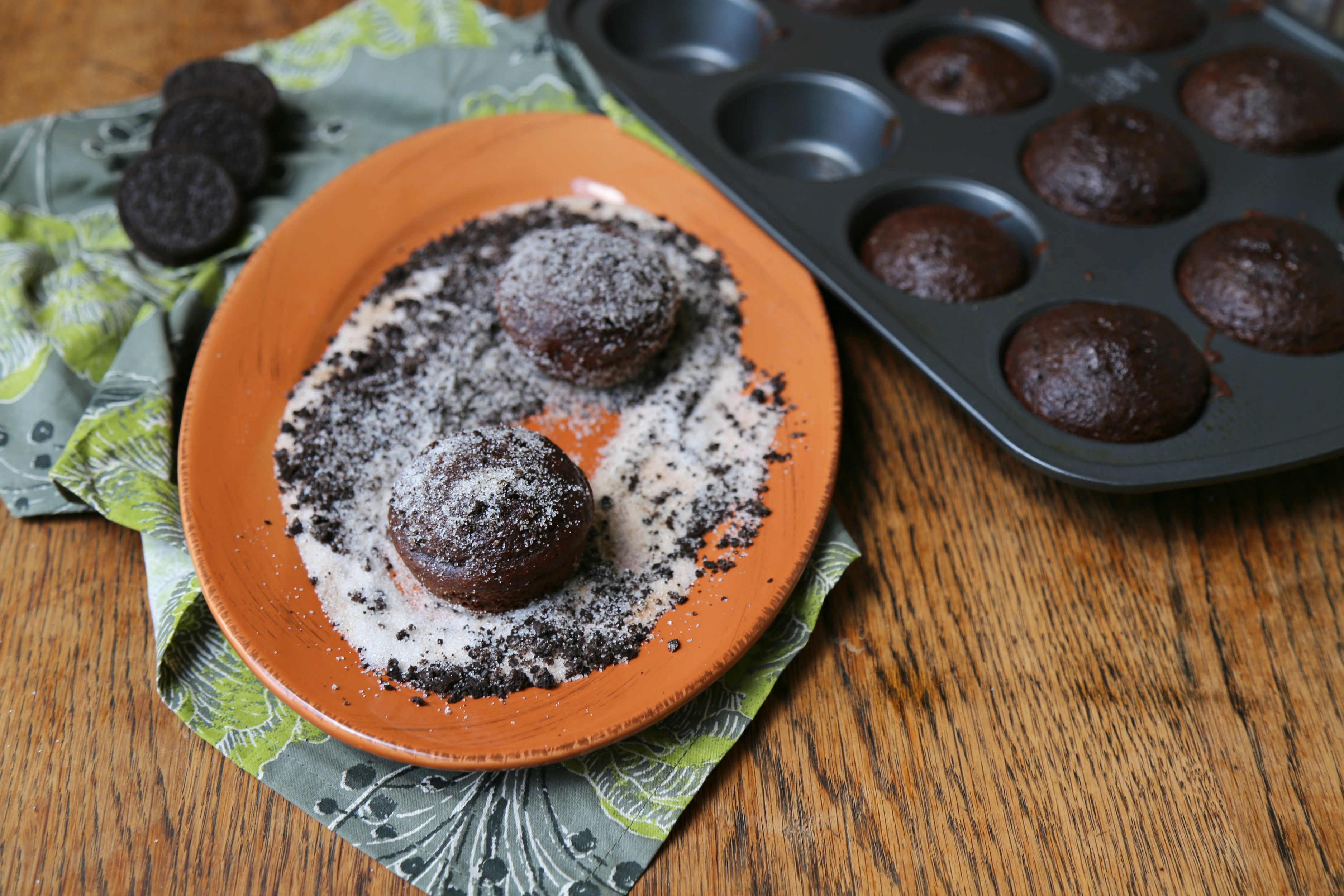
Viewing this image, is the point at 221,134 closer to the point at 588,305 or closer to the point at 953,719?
the point at 588,305

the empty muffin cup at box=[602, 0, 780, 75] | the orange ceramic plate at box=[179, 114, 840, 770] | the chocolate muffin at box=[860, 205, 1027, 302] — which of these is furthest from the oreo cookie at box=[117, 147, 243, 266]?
the chocolate muffin at box=[860, 205, 1027, 302]

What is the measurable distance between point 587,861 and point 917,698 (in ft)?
1.93

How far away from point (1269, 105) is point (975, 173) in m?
0.71

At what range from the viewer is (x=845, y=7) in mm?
2406

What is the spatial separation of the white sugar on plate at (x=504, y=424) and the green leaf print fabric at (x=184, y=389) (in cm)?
17

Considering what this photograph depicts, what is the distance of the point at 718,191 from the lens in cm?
204

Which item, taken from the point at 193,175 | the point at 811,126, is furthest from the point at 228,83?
the point at 811,126

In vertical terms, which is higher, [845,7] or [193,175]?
[845,7]

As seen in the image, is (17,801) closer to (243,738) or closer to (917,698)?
(243,738)

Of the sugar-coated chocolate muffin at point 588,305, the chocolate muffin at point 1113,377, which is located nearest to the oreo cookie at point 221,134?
the sugar-coated chocolate muffin at point 588,305

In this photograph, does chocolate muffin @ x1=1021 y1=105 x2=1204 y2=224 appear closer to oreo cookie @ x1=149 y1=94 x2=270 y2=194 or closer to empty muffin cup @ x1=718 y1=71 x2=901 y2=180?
empty muffin cup @ x1=718 y1=71 x2=901 y2=180

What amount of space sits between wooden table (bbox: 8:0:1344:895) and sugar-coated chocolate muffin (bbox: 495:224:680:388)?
1.54ft

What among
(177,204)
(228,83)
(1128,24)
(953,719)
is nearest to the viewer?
(953,719)

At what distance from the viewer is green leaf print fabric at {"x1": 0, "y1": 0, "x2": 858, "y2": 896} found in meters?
1.37
